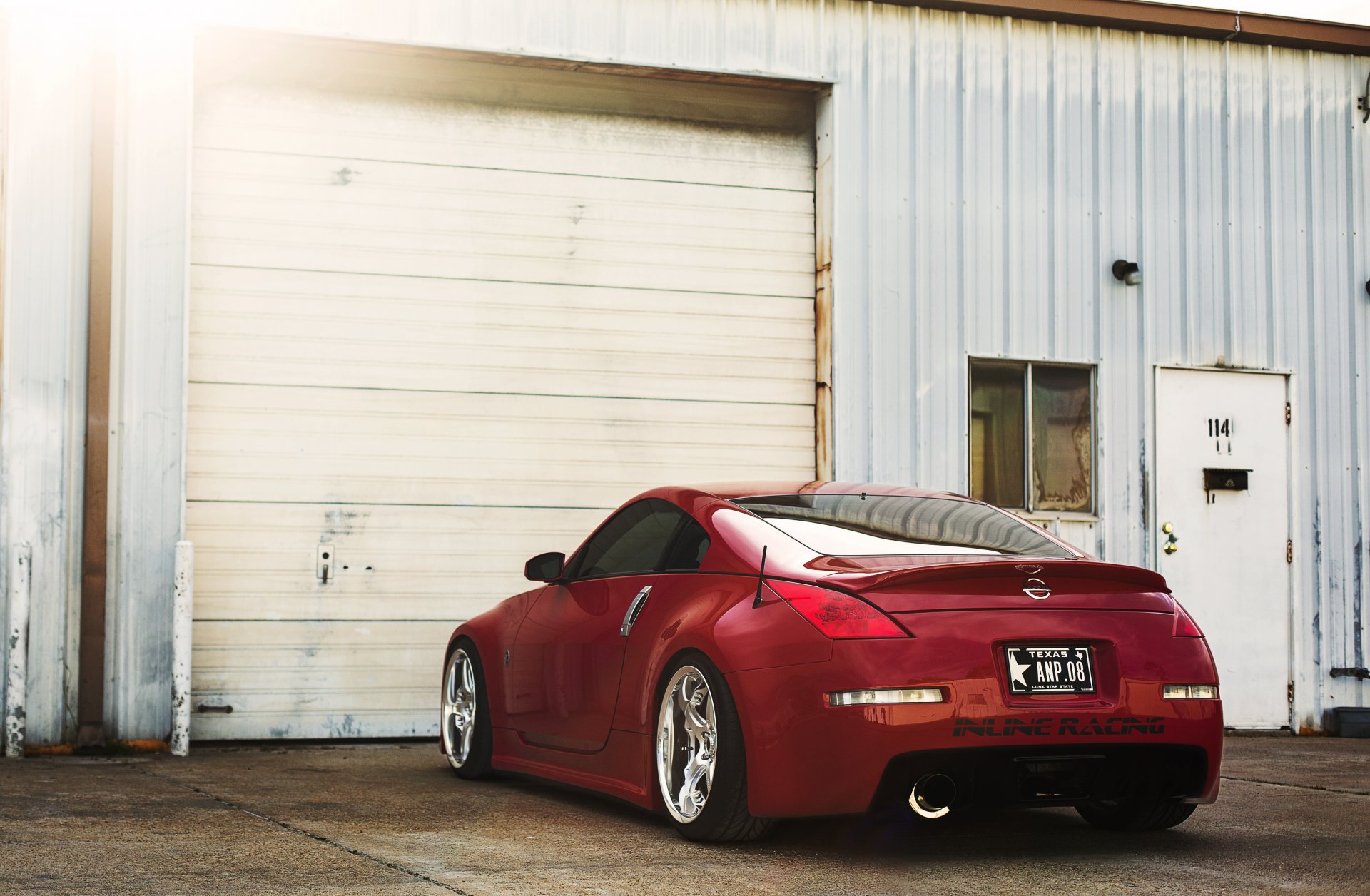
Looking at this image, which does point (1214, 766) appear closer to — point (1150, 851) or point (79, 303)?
point (1150, 851)

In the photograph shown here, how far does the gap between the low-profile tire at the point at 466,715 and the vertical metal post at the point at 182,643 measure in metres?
1.98

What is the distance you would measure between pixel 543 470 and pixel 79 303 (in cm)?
309

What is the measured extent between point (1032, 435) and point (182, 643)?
606cm

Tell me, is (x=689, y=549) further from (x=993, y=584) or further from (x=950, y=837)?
(x=950, y=837)

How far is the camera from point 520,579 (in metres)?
10.2

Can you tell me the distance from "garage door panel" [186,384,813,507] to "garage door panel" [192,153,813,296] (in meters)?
0.88

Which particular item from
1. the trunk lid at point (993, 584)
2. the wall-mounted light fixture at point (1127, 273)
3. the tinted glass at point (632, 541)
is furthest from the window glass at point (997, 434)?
the trunk lid at point (993, 584)

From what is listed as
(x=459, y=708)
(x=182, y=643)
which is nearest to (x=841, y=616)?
(x=459, y=708)

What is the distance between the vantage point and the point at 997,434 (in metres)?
11.1

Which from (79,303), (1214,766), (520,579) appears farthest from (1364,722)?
(79,303)

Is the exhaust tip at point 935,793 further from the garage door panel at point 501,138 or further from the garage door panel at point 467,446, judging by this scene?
the garage door panel at point 501,138

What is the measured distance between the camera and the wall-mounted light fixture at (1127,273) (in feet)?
37.0

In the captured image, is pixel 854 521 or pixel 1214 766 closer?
pixel 1214 766

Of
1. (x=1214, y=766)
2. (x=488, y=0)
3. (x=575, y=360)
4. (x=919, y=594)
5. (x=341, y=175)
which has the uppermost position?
(x=488, y=0)
